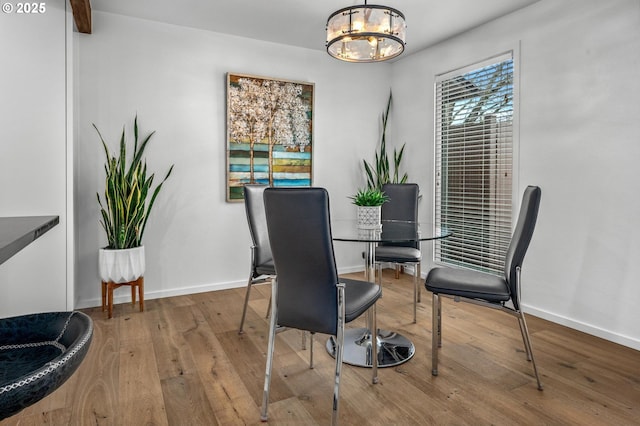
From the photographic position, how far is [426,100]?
14.1ft

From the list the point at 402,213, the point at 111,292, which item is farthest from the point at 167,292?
the point at 402,213

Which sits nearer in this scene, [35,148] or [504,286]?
[504,286]

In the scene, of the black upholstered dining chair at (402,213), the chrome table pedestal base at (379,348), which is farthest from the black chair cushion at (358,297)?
the black upholstered dining chair at (402,213)

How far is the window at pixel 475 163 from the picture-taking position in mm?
3469

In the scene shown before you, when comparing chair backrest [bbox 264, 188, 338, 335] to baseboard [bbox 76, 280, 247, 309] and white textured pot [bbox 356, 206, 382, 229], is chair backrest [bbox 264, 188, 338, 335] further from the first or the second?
baseboard [bbox 76, 280, 247, 309]

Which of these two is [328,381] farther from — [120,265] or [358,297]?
[120,265]

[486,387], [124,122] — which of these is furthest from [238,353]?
[124,122]

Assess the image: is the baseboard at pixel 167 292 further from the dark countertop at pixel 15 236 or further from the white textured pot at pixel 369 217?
the dark countertop at pixel 15 236

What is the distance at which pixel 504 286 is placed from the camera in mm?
2135

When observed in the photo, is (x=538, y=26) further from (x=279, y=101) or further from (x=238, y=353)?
(x=238, y=353)

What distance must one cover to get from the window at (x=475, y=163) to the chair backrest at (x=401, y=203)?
2.49 ft

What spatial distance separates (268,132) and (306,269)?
2.60 m

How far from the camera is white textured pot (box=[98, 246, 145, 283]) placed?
3.10 m

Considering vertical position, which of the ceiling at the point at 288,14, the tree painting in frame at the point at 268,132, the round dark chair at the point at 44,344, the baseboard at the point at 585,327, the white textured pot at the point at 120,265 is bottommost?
the baseboard at the point at 585,327
